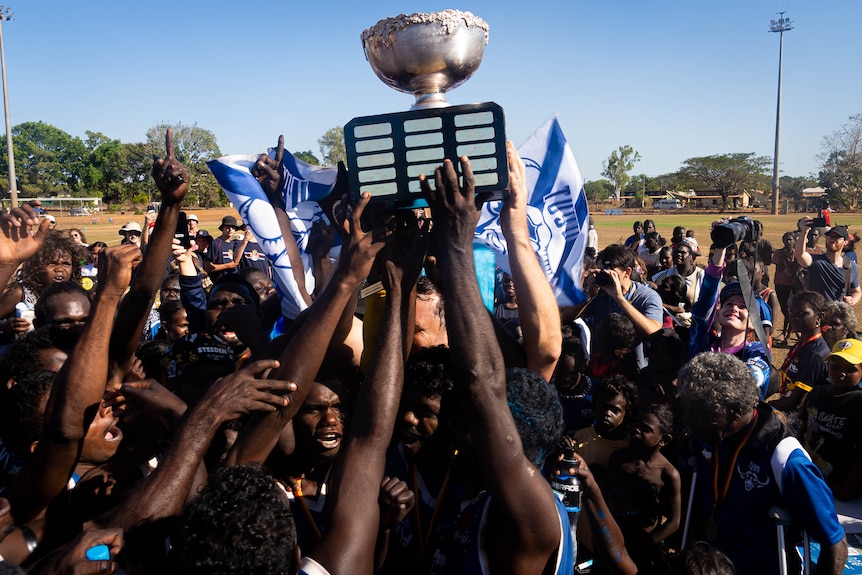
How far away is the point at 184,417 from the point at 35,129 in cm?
12142

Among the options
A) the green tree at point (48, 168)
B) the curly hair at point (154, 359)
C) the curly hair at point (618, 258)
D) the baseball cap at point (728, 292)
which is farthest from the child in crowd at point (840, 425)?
the green tree at point (48, 168)

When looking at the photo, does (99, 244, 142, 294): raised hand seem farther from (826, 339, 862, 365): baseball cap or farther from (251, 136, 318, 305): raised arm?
(826, 339, 862, 365): baseball cap

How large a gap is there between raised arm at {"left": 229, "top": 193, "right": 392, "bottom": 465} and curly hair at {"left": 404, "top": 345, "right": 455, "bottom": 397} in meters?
0.43

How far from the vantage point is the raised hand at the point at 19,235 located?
2877mm

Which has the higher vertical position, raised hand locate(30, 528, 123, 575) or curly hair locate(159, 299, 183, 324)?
curly hair locate(159, 299, 183, 324)

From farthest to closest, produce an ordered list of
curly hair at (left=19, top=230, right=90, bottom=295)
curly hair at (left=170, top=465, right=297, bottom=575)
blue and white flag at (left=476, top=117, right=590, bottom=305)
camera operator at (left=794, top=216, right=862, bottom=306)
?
1. camera operator at (left=794, top=216, right=862, bottom=306)
2. curly hair at (left=19, top=230, right=90, bottom=295)
3. blue and white flag at (left=476, top=117, right=590, bottom=305)
4. curly hair at (left=170, top=465, right=297, bottom=575)

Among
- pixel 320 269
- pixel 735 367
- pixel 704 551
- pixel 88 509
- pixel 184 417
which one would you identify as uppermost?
pixel 320 269

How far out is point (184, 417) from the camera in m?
1.85

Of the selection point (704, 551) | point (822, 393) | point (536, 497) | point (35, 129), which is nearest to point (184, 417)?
point (536, 497)

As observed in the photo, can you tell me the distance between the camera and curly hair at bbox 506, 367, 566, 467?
1823 mm

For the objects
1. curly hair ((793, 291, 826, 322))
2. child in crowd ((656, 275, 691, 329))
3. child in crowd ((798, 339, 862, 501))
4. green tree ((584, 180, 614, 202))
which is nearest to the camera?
child in crowd ((798, 339, 862, 501))

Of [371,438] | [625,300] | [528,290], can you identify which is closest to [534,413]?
[371,438]

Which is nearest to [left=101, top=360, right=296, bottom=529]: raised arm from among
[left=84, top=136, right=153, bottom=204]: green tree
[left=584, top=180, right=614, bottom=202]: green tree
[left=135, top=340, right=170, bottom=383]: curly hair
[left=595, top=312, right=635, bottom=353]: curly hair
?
[left=135, top=340, right=170, bottom=383]: curly hair

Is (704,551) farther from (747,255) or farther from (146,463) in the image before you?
(747,255)
